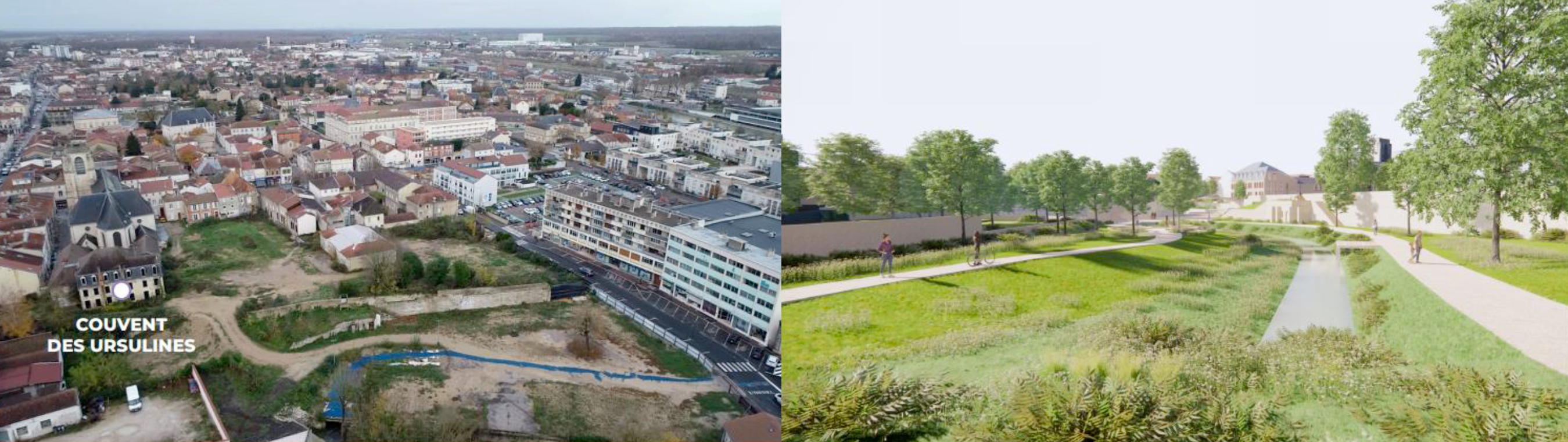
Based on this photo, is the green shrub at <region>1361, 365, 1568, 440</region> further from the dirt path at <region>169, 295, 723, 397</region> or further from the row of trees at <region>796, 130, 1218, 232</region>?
the dirt path at <region>169, 295, 723, 397</region>

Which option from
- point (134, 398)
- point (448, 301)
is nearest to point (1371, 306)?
point (134, 398)

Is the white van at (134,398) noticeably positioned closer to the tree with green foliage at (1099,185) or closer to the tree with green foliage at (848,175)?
the tree with green foliage at (848,175)

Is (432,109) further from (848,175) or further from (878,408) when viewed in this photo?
(878,408)

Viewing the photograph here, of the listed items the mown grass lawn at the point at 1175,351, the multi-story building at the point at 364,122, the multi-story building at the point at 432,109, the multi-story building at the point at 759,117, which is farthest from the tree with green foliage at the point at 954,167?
the multi-story building at the point at 432,109

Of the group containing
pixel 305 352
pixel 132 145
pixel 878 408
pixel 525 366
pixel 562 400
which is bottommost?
pixel 562 400

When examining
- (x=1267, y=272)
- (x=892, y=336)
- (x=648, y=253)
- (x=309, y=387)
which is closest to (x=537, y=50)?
(x=648, y=253)

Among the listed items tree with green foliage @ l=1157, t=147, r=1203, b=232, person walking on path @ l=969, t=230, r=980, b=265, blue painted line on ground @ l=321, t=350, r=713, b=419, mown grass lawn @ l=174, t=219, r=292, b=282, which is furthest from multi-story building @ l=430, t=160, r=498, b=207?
tree with green foliage @ l=1157, t=147, r=1203, b=232
